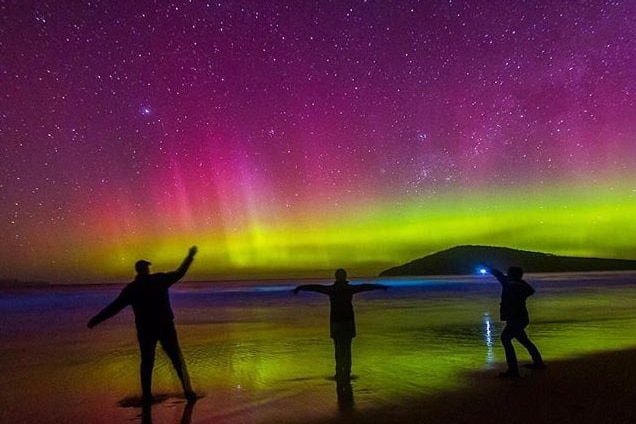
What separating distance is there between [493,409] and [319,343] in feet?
32.2

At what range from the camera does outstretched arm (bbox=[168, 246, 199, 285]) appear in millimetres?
8286

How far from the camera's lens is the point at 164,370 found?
12.2m

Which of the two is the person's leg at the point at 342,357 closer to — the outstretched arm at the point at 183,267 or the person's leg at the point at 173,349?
the person's leg at the point at 173,349

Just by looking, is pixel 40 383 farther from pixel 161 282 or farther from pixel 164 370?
pixel 161 282

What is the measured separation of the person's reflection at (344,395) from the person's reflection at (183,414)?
6.72 ft

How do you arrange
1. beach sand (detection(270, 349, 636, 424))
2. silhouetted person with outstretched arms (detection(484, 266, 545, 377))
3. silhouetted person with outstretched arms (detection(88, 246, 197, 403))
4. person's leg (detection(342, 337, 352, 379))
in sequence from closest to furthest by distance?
1. beach sand (detection(270, 349, 636, 424))
2. silhouetted person with outstretched arms (detection(88, 246, 197, 403))
3. silhouetted person with outstretched arms (detection(484, 266, 545, 377))
4. person's leg (detection(342, 337, 352, 379))

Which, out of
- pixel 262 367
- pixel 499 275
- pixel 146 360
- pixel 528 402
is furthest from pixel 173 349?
pixel 499 275

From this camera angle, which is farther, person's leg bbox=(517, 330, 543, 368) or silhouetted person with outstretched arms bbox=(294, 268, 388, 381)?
person's leg bbox=(517, 330, 543, 368)

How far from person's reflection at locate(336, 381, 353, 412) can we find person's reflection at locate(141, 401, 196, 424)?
2050mm

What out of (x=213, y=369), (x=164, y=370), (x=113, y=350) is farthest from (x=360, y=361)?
(x=113, y=350)

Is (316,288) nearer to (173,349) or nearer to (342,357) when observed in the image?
(342,357)

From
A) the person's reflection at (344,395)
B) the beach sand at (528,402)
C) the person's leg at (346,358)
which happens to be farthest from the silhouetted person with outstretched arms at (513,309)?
the person's reflection at (344,395)

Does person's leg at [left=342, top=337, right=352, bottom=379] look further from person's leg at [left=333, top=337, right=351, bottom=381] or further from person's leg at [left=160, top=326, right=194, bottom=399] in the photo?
person's leg at [left=160, top=326, right=194, bottom=399]

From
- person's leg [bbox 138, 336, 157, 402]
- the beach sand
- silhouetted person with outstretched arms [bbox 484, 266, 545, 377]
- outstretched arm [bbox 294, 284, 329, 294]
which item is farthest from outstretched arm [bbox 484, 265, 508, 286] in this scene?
person's leg [bbox 138, 336, 157, 402]
